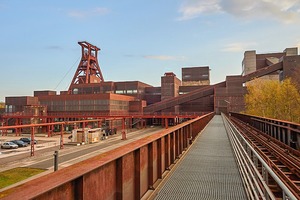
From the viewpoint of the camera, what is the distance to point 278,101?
39.0 meters

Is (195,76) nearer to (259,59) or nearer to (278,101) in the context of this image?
(259,59)

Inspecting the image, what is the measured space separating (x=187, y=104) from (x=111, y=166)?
7659 centimetres

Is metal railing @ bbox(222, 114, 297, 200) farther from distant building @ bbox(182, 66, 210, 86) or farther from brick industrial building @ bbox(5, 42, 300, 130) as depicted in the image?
distant building @ bbox(182, 66, 210, 86)

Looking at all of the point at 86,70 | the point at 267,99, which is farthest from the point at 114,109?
the point at 267,99

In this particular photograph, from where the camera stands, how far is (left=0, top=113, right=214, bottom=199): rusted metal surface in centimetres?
209

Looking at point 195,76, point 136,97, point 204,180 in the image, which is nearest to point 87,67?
point 136,97

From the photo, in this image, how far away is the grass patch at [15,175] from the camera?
1877cm

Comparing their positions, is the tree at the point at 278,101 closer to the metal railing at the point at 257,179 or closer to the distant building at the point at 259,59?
the metal railing at the point at 257,179

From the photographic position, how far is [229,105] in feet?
219

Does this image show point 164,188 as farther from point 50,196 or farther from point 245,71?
point 245,71

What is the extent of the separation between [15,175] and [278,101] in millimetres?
39013

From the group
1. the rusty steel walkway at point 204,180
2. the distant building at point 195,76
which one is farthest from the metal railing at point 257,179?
the distant building at point 195,76

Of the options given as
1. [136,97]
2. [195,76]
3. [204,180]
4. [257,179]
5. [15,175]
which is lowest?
[15,175]

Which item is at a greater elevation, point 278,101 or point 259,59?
point 259,59
